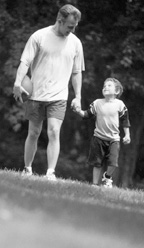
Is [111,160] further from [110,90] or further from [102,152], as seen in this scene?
[110,90]

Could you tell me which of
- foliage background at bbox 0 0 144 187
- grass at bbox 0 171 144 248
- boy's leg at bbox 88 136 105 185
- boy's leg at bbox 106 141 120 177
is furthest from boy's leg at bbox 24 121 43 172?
foliage background at bbox 0 0 144 187

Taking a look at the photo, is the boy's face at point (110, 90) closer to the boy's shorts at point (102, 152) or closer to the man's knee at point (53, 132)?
the boy's shorts at point (102, 152)

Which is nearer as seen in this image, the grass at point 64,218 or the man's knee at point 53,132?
the grass at point 64,218

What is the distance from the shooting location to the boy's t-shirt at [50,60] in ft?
30.9

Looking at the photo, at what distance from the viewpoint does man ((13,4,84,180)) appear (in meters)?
9.40

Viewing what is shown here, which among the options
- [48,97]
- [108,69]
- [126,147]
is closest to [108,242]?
[48,97]

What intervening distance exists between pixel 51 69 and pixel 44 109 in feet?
1.62

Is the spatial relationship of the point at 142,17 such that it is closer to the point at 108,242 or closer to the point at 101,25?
the point at 101,25

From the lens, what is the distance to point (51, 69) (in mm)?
9508

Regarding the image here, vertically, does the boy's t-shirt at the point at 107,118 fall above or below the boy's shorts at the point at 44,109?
below

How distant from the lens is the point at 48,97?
9.56m

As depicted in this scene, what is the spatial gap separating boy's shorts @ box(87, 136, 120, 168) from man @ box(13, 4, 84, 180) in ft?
2.81

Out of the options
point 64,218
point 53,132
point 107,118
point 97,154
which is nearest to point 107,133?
point 107,118

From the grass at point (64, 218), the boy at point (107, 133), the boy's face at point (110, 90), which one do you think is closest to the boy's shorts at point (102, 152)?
the boy at point (107, 133)
